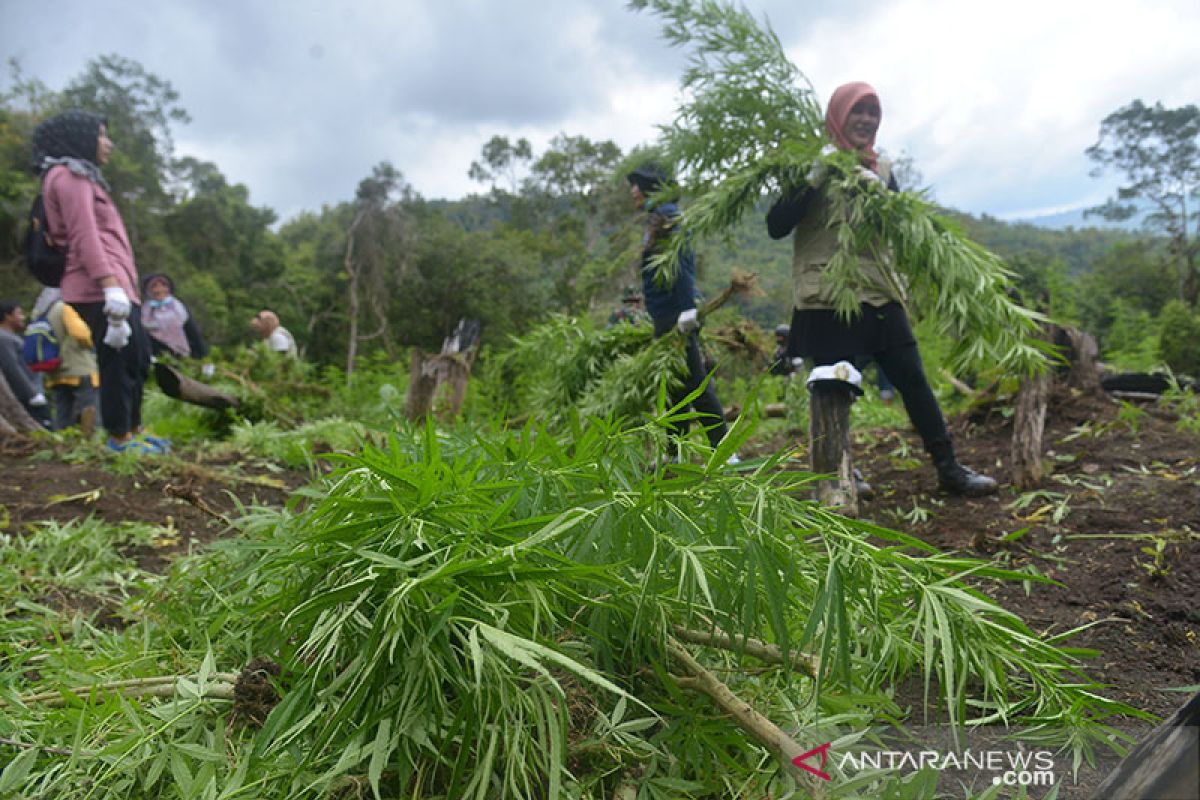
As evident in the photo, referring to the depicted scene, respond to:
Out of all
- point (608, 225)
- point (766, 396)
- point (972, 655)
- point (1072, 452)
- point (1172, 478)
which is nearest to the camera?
point (972, 655)

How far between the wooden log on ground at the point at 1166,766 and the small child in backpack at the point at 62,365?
→ 694 cm

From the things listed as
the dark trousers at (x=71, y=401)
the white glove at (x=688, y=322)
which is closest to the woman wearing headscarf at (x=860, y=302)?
the white glove at (x=688, y=322)

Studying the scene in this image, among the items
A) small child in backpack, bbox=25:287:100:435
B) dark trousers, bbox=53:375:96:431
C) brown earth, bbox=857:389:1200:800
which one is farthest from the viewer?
dark trousers, bbox=53:375:96:431

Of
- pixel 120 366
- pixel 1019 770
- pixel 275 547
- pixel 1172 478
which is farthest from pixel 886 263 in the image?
pixel 120 366

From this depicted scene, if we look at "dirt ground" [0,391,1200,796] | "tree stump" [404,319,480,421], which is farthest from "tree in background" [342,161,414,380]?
"dirt ground" [0,391,1200,796]

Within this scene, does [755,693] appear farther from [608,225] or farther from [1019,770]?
[608,225]

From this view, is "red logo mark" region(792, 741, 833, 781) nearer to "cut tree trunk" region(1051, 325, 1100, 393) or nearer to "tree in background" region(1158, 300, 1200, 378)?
"cut tree trunk" region(1051, 325, 1100, 393)

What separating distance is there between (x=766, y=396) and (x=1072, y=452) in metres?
3.76

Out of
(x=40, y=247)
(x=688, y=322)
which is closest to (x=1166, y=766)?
(x=688, y=322)

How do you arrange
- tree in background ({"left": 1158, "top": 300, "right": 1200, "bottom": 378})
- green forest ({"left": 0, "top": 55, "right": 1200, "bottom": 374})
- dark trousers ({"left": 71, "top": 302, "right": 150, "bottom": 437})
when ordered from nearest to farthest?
dark trousers ({"left": 71, "top": 302, "right": 150, "bottom": 437})
tree in background ({"left": 1158, "top": 300, "right": 1200, "bottom": 378})
green forest ({"left": 0, "top": 55, "right": 1200, "bottom": 374})

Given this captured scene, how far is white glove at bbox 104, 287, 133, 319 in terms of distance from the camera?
4566 millimetres

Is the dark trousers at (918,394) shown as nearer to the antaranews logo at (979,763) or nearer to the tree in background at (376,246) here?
the antaranews logo at (979,763)

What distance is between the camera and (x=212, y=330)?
24562 millimetres

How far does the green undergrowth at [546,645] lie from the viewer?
0.85m
